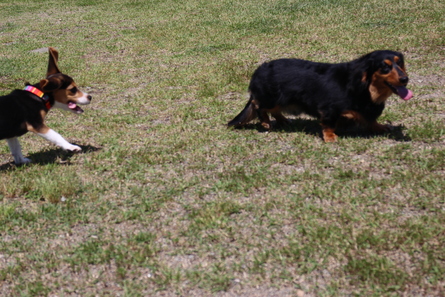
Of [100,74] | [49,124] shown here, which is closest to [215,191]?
[49,124]

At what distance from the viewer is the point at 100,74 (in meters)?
9.66

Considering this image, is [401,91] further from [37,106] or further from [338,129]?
[37,106]

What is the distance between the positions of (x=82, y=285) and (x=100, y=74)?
672cm

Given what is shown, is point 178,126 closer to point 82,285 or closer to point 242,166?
point 242,166

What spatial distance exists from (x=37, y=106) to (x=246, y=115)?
248 centimetres

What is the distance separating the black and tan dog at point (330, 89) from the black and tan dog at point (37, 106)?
2.12 m

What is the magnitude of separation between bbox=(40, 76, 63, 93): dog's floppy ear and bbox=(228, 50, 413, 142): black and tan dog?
2244 millimetres

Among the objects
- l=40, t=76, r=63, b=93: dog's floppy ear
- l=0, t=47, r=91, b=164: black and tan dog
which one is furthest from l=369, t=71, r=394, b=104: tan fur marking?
l=40, t=76, r=63, b=93: dog's floppy ear

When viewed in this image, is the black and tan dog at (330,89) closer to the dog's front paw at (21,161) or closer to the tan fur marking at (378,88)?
the tan fur marking at (378,88)

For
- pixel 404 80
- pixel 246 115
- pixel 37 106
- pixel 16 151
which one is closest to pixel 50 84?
pixel 37 106

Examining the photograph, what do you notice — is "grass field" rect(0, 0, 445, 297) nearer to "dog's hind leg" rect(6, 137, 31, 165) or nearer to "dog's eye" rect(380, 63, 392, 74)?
"dog's hind leg" rect(6, 137, 31, 165)

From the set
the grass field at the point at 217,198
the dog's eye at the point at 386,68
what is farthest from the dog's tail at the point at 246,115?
the dog's eye at the point at 386,68

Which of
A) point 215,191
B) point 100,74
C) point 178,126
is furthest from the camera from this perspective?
point 100,74

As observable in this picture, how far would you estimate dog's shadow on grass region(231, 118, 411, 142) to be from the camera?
225 inches
